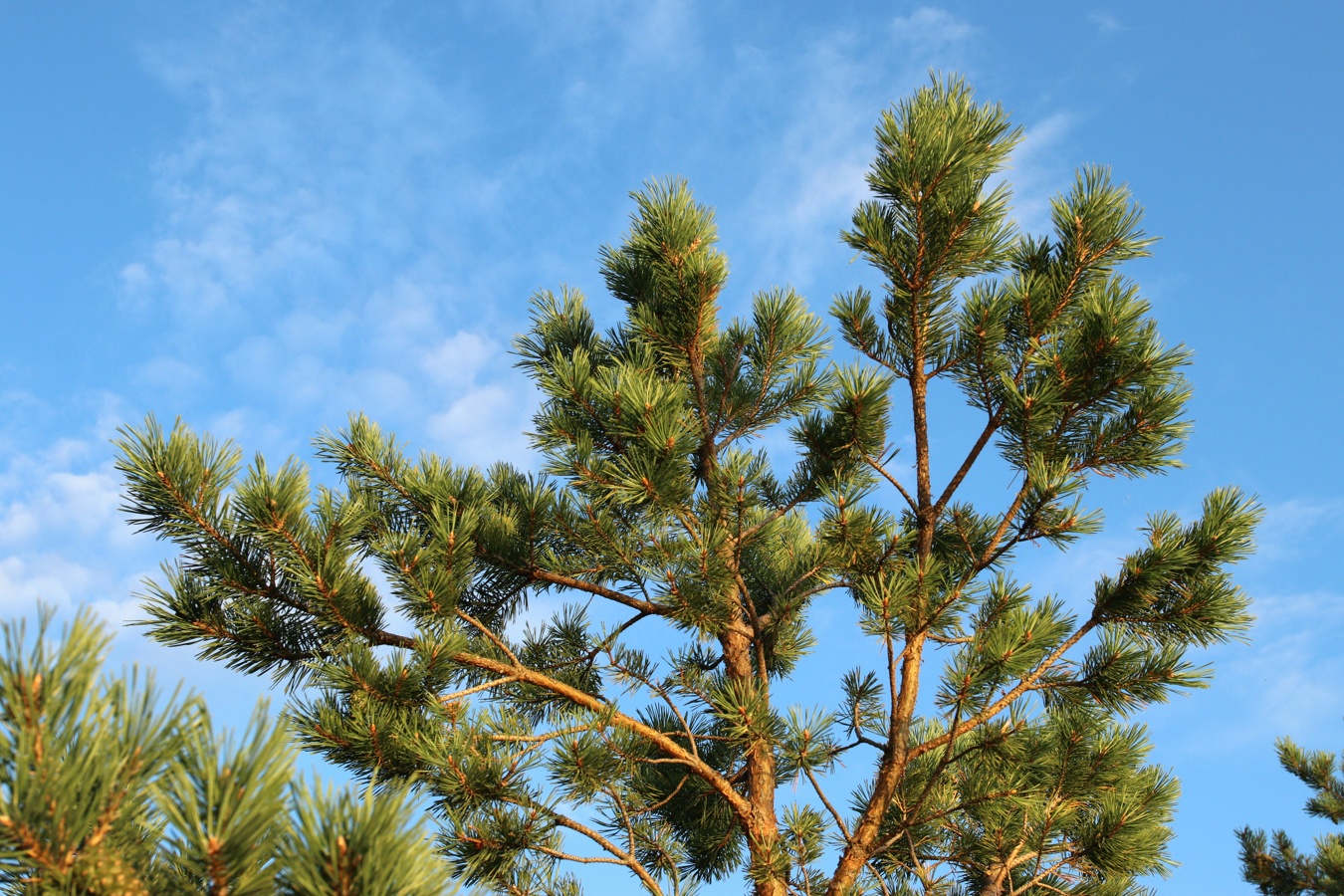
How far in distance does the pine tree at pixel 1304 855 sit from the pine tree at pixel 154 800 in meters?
11.5

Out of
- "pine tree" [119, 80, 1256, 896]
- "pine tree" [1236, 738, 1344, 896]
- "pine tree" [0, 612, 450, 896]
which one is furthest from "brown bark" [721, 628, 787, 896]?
"pine tree" [1236, 738, 1344, 896]

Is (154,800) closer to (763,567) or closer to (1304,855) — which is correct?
(763,567)

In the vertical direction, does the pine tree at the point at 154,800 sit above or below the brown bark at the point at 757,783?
below

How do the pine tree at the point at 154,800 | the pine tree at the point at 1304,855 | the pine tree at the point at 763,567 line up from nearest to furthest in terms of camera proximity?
the pine tree at the point at 154,800, the pine tree at the point at 763,567, the pine tree at the point at 1304,855

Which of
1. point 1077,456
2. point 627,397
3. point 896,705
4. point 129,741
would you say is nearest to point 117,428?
point 627,397

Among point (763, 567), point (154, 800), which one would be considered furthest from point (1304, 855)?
point (154, 800)

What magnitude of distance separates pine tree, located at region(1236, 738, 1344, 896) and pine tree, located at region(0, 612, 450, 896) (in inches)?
451

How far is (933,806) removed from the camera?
4133mm

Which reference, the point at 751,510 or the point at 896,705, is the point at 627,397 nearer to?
the point at 751,510

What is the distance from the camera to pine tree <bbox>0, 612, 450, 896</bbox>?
116cm

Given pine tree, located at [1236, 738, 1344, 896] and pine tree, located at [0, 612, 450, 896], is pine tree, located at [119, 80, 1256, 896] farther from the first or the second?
pine tree, located at [1236, 738, 1344, 896]

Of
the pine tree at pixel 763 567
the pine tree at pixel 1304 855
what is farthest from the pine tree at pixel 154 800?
the pine tree at pixel 1304 855

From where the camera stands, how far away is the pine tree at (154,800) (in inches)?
45.8

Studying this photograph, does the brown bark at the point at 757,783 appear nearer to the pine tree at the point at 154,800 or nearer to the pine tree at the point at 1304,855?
the pine tree at the point at 154,800
